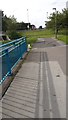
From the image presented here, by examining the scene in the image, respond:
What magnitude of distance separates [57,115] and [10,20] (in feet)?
169

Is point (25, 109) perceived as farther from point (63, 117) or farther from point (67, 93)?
point (67, 93)

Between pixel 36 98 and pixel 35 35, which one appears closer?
pixel 36 98

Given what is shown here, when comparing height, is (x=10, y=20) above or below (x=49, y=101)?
above

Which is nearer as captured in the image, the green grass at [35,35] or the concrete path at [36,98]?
the concrete path at [36,98]

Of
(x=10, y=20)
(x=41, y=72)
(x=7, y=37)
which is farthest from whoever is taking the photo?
(x=10, y=20)

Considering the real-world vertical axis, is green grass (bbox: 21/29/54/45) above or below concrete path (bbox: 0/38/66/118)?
above

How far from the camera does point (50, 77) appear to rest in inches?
344

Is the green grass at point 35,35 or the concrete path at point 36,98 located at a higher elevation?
the green grass at point 35,35

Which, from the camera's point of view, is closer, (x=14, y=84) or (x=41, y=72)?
(x=14, y=84)

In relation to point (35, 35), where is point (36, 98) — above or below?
below

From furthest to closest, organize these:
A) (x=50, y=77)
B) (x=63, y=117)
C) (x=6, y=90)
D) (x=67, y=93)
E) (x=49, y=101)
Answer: (x=50, y=77) < (x=6, y=90) < (x=67, y=93) < (x=49, y=101) < (x=63, y=117)

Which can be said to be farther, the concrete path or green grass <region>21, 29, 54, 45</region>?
green grass <region>21, 29, 54, 45</region>

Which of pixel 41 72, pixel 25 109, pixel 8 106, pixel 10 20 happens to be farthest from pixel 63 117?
pixel 10 20

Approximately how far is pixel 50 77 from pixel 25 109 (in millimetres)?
3493
